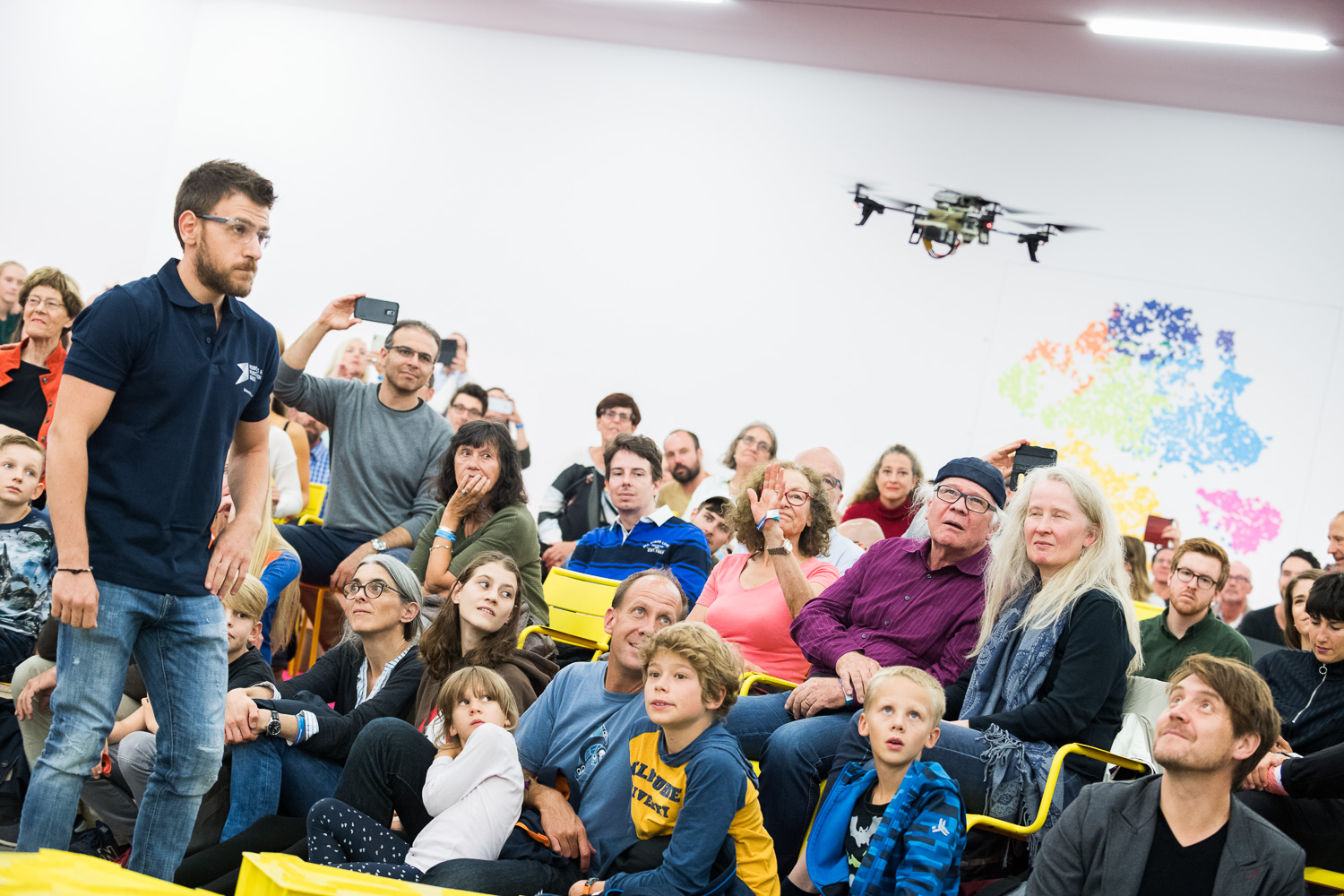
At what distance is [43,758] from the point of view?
2.03 m

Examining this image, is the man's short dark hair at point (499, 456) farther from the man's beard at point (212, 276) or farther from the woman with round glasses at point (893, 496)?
the man's beard at point (212, 276)

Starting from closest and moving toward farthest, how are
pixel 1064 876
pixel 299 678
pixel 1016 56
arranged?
1. pixel 1064 876
2. pixel 299 678
3. pixel 1016 56

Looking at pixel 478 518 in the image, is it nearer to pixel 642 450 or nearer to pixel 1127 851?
pixel 642 450

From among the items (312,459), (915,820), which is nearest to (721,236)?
(312,459)

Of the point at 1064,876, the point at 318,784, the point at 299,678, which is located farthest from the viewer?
the point at 299,678

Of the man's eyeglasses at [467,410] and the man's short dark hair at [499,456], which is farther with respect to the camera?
the man's eyeglasses at [467,410]

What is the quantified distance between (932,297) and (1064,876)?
14.8 ft

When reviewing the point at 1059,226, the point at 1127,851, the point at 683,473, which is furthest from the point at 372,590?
the point at 1059,226

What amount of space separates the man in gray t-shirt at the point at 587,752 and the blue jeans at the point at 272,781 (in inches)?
22.4

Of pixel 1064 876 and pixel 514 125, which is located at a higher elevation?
pixel 514 125

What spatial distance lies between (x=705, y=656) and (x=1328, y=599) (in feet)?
6.13

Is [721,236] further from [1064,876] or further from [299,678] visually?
[1064,876]

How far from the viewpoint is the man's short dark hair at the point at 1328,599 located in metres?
3.02

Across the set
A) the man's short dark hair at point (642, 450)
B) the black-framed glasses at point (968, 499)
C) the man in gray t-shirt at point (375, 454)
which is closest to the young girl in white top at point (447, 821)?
the black-framed glasses at point (968, 499)
